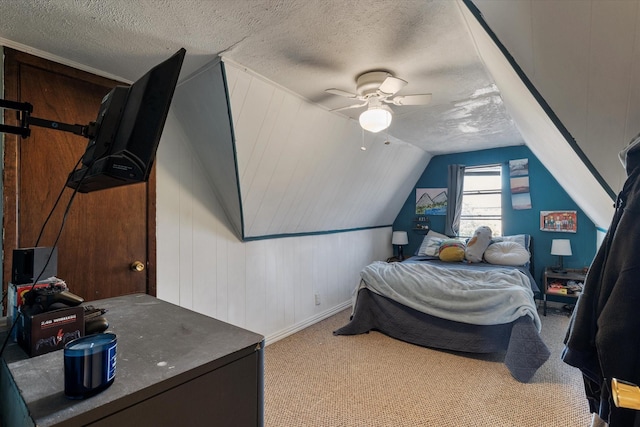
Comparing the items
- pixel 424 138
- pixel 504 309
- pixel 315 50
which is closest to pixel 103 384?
pixel 315 50

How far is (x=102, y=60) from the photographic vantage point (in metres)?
1.83

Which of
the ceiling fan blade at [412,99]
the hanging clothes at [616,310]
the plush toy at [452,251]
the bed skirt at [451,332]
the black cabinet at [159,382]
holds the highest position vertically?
the ceiling fan blade at [412,99]

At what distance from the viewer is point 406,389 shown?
89.2 inches

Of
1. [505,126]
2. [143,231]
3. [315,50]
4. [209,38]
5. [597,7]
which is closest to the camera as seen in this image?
[597,7]

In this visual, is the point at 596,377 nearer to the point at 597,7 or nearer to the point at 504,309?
the point at 597,7

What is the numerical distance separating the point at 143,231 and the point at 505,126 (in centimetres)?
378

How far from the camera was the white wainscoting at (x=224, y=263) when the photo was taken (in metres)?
2.34

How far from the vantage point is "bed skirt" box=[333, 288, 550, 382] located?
7.71 feet

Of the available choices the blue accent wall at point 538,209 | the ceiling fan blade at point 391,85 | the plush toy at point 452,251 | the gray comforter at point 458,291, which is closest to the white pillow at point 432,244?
the plush toy at point 452,251

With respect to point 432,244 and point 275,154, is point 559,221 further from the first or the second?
point 275,154

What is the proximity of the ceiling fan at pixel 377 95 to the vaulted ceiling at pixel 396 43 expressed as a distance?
70 mm

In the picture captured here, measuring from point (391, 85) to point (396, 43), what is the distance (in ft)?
0.94

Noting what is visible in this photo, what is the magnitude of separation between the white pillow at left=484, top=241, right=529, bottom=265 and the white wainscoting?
2.00 meters

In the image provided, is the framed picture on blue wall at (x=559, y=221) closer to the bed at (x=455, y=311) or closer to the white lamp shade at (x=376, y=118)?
the bed at (x=455, y=311)
